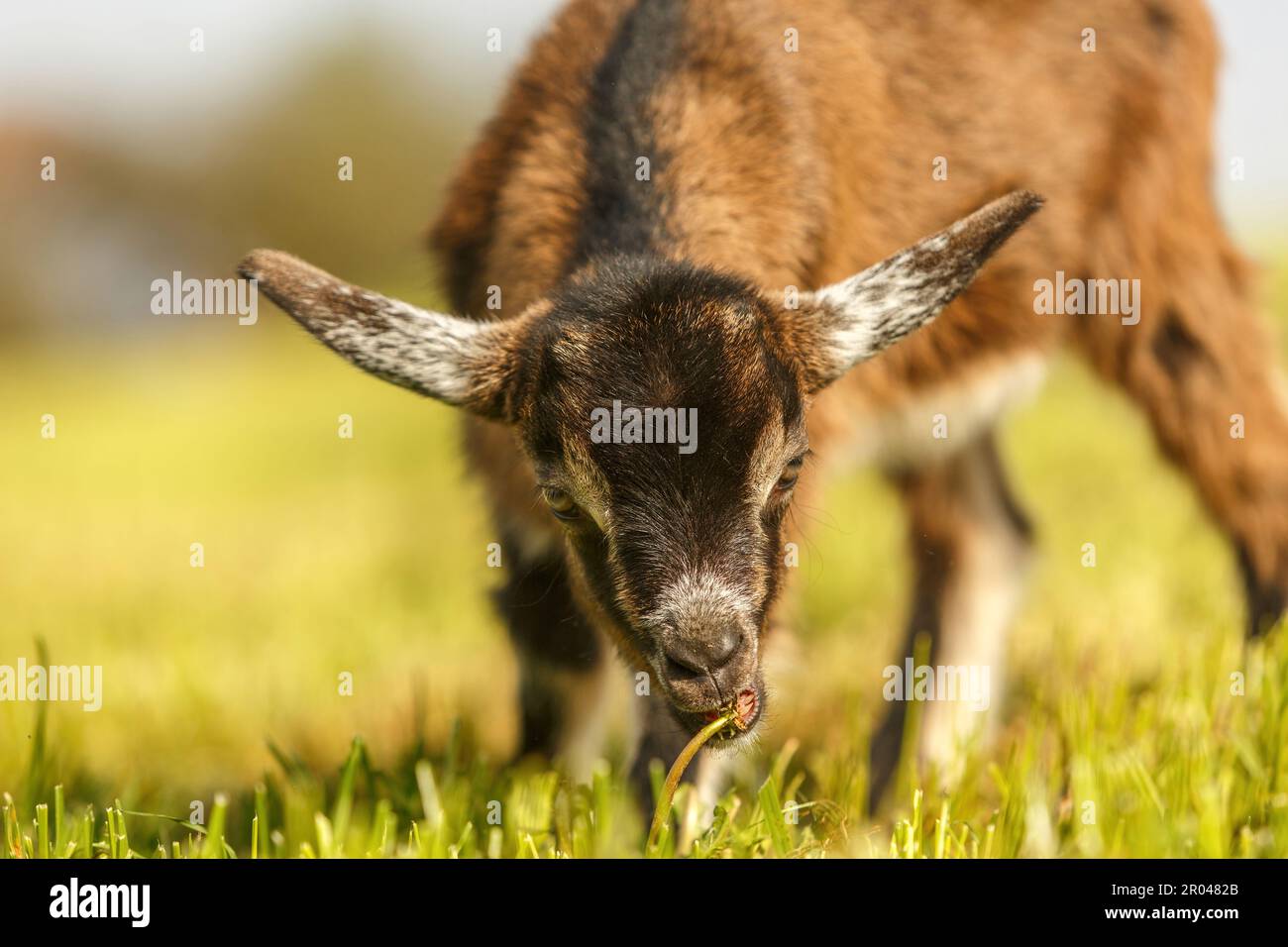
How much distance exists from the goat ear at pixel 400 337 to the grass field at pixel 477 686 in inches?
39.1

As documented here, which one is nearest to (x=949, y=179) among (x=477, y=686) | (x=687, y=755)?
(x=687, y=755)

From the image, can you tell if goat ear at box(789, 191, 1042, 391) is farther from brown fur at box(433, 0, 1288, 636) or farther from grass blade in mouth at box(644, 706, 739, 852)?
grass blade in mouth at box(644, 706, 739, 852)

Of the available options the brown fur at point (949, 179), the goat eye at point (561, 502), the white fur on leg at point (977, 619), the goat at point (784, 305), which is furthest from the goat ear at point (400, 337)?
the white fur on leg at point (977, 619)

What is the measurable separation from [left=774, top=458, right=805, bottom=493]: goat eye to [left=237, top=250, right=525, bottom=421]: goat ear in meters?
0.73

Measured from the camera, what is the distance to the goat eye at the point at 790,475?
11.2 feet

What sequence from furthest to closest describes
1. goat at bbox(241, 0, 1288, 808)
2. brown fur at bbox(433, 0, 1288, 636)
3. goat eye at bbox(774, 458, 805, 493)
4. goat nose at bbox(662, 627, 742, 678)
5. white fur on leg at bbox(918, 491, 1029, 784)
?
white fur on leg at bbox(918, 491, 1029, 784), brown fur at bbox(433, 0, 1288, 636), goat eye at bbox(774, 458, 805, 493), goat at bbox(241, 0, 1288, 808), goat nose at bbox(662, 627, 742, 678)

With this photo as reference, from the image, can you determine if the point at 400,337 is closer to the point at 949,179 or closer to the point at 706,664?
the point at 706,664

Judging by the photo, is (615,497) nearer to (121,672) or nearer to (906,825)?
(906,825)

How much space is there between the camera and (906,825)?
323cm

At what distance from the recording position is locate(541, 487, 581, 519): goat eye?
3.43m

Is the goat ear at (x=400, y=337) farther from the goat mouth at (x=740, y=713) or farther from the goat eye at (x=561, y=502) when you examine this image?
the goat mouth at (x=740, y=713)

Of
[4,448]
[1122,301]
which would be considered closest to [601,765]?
[1122,301]

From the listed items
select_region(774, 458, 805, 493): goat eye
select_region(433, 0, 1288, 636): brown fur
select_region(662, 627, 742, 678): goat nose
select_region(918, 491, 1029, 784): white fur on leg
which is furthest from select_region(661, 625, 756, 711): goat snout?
select_region(918, 491, 1029, 784): white fur on leg
